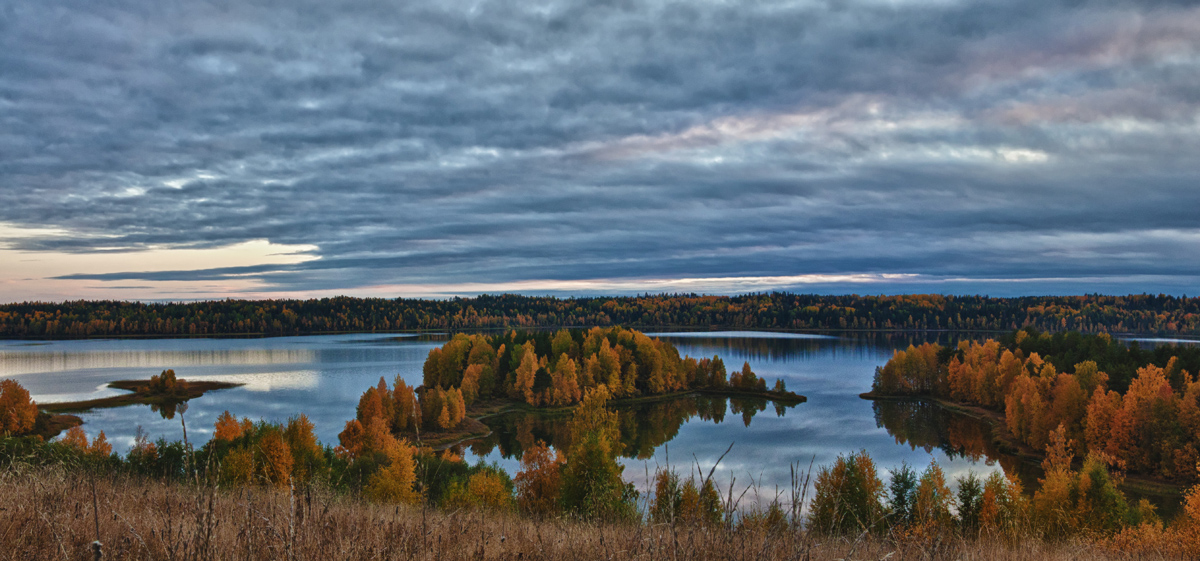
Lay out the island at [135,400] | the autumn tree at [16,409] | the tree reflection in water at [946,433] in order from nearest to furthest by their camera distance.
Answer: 1. the autumn tree at [16,409]
2. the tree reflection in water at [946,433]
3. the island at [135,400]

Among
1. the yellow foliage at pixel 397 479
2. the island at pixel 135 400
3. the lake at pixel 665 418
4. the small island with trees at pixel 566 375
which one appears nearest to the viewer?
the yellow foliage at pixel 397 479

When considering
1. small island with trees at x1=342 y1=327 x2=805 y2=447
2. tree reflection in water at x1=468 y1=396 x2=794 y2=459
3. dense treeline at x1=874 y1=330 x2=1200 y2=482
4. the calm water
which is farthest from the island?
dense treeline at x1=874 y1=330 x2=1200 y2=482

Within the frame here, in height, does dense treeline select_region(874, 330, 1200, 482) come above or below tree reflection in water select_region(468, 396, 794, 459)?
above

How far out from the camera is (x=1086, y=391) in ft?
190

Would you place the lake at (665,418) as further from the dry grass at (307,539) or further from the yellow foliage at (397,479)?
the dry grass at (307,539)

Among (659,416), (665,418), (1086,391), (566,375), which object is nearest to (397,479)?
(665,418)

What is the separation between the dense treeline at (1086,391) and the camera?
158 feet

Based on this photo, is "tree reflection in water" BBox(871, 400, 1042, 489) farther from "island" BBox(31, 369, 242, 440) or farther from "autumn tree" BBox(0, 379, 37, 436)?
"autumn tree" BBox(0, 379, 37, 436)

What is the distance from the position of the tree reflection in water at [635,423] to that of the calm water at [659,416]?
0.63 feet

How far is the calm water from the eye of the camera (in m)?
52.1

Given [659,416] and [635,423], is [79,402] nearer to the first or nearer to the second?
[635,423]

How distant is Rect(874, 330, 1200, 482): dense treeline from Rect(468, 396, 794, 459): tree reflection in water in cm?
2229

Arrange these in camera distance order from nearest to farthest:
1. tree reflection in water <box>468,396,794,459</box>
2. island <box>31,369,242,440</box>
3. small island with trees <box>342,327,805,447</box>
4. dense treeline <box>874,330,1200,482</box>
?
dense treeline <box>874,330,1200,482</box> < island <box>31,369,242,440</box> < tree reflection in water <box>468,396,794,459</box> < small island with trees <box>342,327,805,447</box>

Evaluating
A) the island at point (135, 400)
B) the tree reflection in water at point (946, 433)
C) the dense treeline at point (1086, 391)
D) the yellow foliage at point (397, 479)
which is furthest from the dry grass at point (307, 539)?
the island at point (135, 400)
